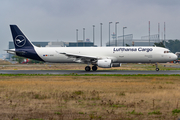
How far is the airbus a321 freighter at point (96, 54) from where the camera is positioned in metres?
42.7

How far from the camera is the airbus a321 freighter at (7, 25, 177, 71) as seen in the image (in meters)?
42.7

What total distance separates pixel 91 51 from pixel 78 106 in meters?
31.6

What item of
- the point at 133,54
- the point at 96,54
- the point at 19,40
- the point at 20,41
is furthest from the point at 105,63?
the point at 19,40

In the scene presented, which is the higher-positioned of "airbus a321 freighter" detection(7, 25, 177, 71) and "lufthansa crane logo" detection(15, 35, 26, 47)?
"lufthansa crane logo" detection(15, 35, 26, 47)

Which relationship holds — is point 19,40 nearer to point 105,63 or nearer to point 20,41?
point 20,41

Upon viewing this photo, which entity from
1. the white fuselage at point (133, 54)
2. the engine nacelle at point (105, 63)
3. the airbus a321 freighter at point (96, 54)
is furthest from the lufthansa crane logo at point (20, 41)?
the engine nacelle at point (105, 63)

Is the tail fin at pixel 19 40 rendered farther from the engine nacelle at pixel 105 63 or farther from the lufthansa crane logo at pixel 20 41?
the engine nacelle at pixel 105 63

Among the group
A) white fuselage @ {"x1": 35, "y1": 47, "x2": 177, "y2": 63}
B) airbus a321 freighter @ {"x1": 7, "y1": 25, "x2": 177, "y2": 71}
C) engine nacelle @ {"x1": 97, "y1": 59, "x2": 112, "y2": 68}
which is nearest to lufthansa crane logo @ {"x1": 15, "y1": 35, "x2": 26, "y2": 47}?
airbus a321 freighter @ {"x1": 7, "y1": 25, "x2": 177, "y2": 71}

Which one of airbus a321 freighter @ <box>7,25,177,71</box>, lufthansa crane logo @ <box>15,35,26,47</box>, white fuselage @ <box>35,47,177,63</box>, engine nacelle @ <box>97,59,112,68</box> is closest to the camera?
engine nacelle @ <box>97,59,112,68</box>

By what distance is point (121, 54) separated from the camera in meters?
43.2

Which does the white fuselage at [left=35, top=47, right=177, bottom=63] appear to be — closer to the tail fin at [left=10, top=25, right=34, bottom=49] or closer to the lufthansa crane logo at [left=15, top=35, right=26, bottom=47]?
the tail fin at [left=10, top=25, right=34, bottom=49]

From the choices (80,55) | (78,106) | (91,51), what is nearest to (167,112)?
(78,106)

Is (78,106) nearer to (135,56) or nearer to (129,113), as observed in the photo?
(129,113)

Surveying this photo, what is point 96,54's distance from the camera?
44531 mm
